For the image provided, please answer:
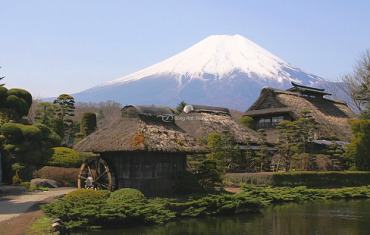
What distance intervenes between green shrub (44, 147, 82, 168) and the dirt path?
399 cm

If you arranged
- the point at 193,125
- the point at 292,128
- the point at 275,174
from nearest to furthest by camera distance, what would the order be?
the point at 275,174
the point at 292,128
the point at 193,125

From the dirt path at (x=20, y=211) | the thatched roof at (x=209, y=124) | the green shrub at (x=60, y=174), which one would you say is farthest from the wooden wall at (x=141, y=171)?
the thatched roof at (x=209, y=124)

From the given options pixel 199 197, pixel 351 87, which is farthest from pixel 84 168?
pixel 351 87

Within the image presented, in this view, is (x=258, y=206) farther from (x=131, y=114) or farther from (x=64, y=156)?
(x=64, y=156)

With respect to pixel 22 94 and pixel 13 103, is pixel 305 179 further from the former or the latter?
pixel 22 94

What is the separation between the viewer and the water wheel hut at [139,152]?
19.8m

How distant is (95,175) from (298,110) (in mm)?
25028

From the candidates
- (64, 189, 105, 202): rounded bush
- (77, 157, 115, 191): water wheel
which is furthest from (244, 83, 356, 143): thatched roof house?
(64, 189, 105, 202): rounded bush

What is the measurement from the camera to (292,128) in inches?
→ 1294

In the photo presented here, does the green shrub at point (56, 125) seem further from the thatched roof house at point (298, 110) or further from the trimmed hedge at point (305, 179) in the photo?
the thatched roof house at point (298, 110)

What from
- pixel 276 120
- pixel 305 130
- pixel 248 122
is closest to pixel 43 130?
pixel 305 130

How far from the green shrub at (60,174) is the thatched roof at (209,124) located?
479 inches

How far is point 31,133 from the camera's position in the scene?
24.5m

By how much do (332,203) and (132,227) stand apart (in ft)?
44.3
